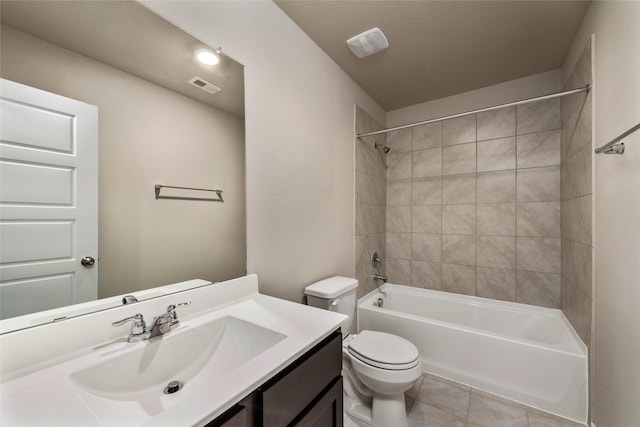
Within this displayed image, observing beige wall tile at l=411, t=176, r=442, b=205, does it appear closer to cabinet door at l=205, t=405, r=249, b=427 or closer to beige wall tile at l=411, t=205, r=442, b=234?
beige wall tile at l=411, t=205, r=442, b=234

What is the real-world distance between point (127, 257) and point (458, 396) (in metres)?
2.10

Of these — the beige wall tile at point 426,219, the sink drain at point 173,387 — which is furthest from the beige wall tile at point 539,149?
the sink drain at point 173,387

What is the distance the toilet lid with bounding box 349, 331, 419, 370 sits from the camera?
4.54 feet

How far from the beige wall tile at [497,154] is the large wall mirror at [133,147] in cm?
222

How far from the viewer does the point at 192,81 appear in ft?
3.59

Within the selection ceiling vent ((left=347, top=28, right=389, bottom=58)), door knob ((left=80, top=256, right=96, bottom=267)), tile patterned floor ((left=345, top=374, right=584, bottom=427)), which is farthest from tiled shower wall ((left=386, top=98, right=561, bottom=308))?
door knob ((left=80, top=256, right=96, bottom=267))

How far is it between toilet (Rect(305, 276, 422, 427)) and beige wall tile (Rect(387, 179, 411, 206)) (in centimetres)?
138

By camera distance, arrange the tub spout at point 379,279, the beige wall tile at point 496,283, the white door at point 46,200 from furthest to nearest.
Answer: the tub spout at point 379,279
the beige wall tile at point 496,283
the white door at point 46,200

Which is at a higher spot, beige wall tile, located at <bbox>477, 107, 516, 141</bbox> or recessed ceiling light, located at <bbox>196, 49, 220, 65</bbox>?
beige wall tile, located at <bbox>477, 107, 516, 141</bbox>

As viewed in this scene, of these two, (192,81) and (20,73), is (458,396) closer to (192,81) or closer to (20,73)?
(192,81)

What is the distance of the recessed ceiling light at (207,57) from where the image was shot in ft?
3.66

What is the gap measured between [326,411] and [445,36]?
2233 millimetres

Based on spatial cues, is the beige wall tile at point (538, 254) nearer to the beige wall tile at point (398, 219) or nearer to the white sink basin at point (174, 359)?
the beige wall tile at point (398, 219)

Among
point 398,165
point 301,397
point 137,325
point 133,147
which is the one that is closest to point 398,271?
point 398,165
